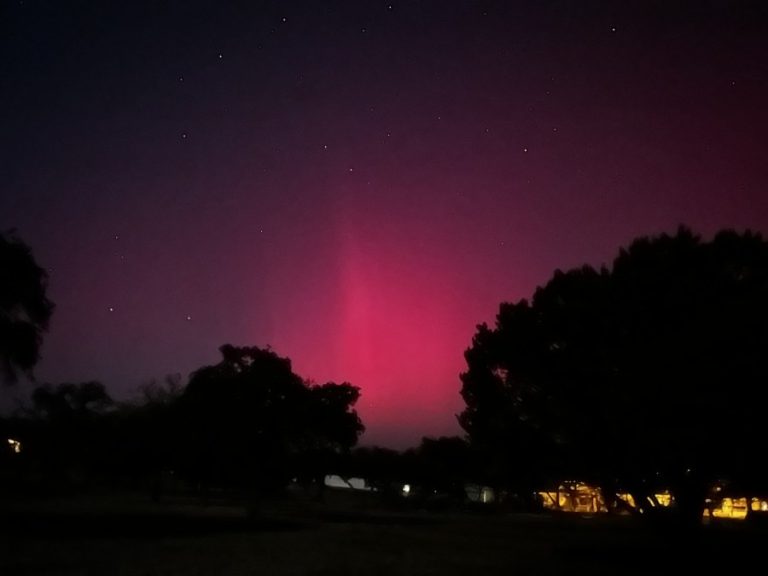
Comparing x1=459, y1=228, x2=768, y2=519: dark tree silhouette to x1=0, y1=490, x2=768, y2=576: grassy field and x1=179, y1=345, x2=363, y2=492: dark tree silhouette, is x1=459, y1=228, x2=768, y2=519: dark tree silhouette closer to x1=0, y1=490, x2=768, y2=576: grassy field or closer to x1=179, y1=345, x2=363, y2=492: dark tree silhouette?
x1=0, y1=490, x2=768, y2=576: grassy field

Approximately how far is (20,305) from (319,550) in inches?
483

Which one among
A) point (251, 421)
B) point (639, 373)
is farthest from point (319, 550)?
point (251, 421)

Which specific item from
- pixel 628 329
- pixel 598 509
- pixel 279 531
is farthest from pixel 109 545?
pixel 598 509

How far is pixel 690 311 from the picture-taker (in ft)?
75.8

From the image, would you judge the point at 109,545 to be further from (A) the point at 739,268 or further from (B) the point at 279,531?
(A) the point at 739,268

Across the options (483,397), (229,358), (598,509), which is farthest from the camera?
(598,509)

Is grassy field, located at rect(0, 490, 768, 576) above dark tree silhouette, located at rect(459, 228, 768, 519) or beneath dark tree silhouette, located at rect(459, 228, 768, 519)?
beneath

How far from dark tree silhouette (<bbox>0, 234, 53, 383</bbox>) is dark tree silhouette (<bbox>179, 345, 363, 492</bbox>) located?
15389 millimetres

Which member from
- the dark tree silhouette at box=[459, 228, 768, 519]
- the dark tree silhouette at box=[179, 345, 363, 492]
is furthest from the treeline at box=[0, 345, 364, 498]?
the dark tree silhouette at box=[459, 228, 768, 519]

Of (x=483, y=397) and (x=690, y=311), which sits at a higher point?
(x=690, y=311)

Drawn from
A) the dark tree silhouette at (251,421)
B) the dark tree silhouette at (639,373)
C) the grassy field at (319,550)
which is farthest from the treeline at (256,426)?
the dark tree silhouette at (639,373)

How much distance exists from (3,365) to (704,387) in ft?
69.7

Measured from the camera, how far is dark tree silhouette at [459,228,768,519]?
2167 cm

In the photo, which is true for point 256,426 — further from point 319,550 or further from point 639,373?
point 639,373
